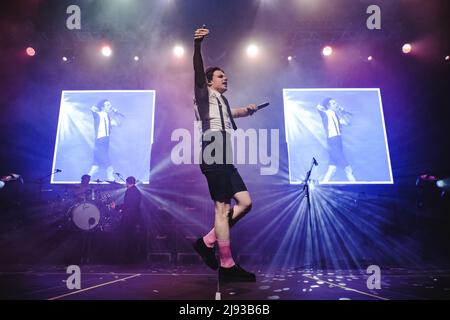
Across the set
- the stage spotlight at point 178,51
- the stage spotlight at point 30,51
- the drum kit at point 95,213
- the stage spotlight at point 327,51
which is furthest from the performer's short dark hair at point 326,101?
the stage spotlight at point 30,51

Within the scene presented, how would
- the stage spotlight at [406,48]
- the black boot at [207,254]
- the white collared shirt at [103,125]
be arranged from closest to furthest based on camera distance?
the black boot at [207,254] → the white collared shirt at [103,125] → the stage spotlight at [406,48]

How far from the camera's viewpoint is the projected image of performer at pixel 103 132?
275 inches

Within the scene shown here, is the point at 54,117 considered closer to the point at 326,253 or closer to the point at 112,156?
the point at 112,156

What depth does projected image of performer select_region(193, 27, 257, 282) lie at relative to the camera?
2.39m

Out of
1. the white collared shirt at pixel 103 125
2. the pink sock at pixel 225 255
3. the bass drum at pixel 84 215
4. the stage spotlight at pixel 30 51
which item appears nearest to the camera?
the pink sock at pixel 225 255

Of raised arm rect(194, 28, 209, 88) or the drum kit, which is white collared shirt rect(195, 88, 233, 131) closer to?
raised arm rect(194, 28, 209, 88)

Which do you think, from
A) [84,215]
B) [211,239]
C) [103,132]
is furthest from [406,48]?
[84,215]

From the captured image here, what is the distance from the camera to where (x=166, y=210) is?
640 centimetres

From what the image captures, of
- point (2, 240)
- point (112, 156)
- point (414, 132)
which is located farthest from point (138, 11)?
point (414, 132)

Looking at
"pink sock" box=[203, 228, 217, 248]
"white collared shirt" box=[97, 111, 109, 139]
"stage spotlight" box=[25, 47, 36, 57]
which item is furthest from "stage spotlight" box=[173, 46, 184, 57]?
"pink sock" box=[203, 228, 217, 248]

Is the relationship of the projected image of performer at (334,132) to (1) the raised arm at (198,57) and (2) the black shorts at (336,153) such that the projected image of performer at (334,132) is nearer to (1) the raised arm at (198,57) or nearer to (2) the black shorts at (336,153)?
(2) the black shorts at (336,153)

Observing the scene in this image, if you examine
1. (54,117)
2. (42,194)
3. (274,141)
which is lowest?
(42,194)

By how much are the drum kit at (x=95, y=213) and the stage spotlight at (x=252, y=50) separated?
541 centimetres
